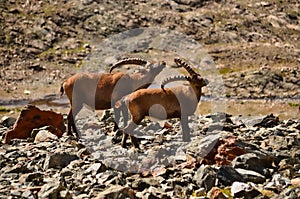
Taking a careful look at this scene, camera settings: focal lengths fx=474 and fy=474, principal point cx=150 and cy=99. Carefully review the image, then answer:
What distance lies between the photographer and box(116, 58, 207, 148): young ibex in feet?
59.3

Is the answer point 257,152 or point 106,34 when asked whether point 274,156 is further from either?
point 106,34

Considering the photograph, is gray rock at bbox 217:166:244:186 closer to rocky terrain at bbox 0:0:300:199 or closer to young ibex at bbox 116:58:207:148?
rocky terrain at bbox 0:0:300:199

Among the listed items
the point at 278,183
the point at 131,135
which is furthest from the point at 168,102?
the point at 278,183

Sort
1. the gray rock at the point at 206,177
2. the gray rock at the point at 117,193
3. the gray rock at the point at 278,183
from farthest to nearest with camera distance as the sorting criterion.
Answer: the gray rock at the point at 206,177 < the gray rock at the point at 278,183 < the gray rock at the point at 117,193

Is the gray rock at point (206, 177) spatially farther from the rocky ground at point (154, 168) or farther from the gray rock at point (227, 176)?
the gray rock at point (227, 176)

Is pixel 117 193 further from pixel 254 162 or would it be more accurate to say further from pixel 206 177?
pixel 254 162

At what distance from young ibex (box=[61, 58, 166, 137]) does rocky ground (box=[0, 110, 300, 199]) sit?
2352mm

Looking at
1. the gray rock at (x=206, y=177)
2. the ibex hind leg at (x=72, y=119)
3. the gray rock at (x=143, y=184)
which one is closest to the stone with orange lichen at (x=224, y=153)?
the gray rock at (x=206, y=177)

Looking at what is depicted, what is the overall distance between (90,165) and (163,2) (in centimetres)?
11219

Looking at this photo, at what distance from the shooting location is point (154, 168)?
Answer: 47.2 ft

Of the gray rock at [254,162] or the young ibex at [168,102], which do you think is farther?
the young ibex at [168,102]

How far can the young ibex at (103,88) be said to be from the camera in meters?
20.5

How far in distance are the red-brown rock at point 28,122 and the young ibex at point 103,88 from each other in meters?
1.32

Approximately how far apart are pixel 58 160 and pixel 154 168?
2.95 meters
